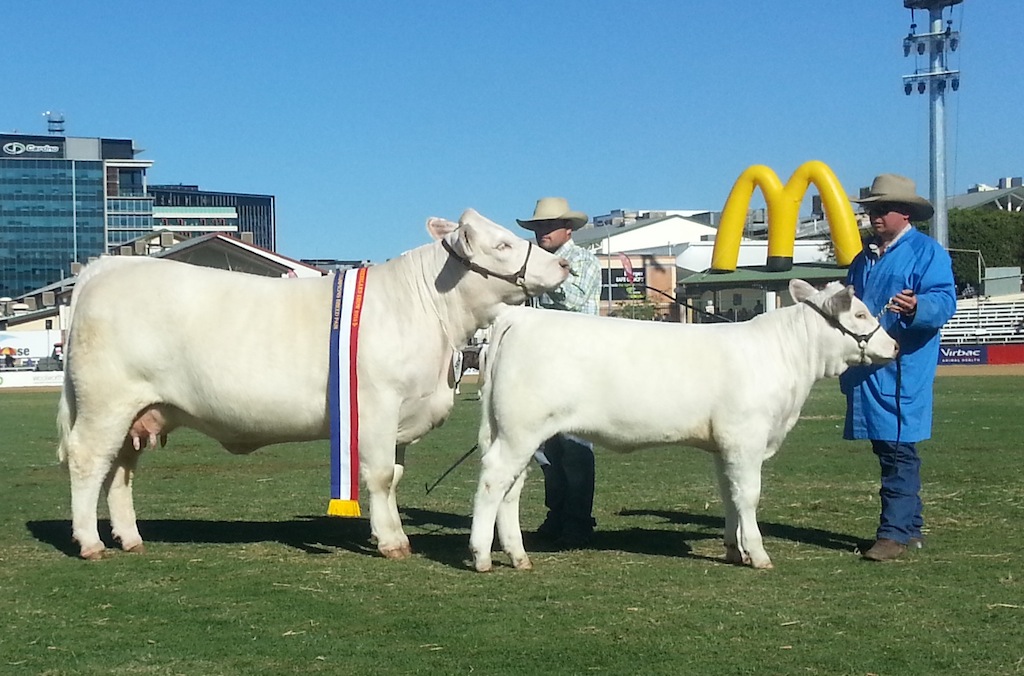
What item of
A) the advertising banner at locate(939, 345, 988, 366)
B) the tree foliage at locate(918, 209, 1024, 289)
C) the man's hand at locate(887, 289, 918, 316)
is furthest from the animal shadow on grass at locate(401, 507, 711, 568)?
the tree foliage at locate(918, 209, 1024, 289)

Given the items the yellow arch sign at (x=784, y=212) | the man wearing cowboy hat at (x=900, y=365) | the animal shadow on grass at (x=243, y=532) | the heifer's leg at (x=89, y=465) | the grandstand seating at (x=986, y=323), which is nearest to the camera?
the man wearing cowboy hat at (x=900, y=365)

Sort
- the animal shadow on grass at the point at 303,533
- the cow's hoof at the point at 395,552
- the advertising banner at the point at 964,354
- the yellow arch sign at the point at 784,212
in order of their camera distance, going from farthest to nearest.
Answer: the advertising banner at the point at 964,354 < the yellow arch sign at the point at 784,212 < the animal shadow on grass at the point at 303,533 < the cow's hoof at the point at 395,552

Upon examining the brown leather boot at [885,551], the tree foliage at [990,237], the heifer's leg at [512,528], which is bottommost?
the brown leather boot at [885,551]

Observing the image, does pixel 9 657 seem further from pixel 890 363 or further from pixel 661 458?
pixel 661 458

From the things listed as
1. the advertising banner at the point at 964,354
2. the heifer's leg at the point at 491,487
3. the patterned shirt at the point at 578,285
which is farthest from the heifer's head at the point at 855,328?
the advertising banner at the point at 964,354

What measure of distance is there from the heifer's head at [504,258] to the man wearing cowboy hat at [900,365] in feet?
6.88

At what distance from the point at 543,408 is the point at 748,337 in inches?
56.3

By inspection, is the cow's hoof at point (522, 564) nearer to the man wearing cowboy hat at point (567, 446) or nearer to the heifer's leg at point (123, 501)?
the man wearing cowboy hat at point (567, 446)

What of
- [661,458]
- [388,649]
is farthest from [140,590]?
[661,458]

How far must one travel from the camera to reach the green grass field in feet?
18.7

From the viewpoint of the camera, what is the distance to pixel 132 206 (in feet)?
595

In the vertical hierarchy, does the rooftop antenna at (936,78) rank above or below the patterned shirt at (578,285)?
above

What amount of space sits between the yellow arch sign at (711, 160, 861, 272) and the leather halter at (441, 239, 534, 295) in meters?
20.1

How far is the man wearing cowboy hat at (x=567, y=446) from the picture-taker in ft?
29.7
